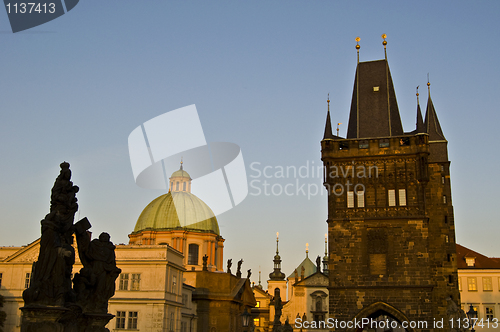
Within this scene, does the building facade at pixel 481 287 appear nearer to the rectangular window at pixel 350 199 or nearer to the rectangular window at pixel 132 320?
the rectangular window at pixel 350 199

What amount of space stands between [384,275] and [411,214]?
5042 millimetres

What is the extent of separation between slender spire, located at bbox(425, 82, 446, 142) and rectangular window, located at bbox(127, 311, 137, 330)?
28726mm

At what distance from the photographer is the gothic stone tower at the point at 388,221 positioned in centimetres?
4256

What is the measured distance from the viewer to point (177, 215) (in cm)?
6644

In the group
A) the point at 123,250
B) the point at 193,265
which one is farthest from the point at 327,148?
the point at 193,265

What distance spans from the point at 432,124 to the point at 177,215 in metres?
30.1

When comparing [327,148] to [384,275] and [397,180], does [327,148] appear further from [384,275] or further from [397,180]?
[384,275]

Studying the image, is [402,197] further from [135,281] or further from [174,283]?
[135,281]

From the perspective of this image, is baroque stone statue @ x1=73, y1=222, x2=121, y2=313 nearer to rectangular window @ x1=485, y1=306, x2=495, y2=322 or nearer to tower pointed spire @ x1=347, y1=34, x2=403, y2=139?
tower pointed spire @ x1=347, y1=34, x2=403, y2=139

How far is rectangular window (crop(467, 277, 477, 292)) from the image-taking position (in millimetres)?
57031

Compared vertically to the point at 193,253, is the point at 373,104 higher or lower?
higher

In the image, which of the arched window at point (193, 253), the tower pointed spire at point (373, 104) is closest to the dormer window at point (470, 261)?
the tower pointed spire at point (373, 104)

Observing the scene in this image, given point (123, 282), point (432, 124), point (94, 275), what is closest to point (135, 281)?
point (123, 282)

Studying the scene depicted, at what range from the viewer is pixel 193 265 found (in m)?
63.3
